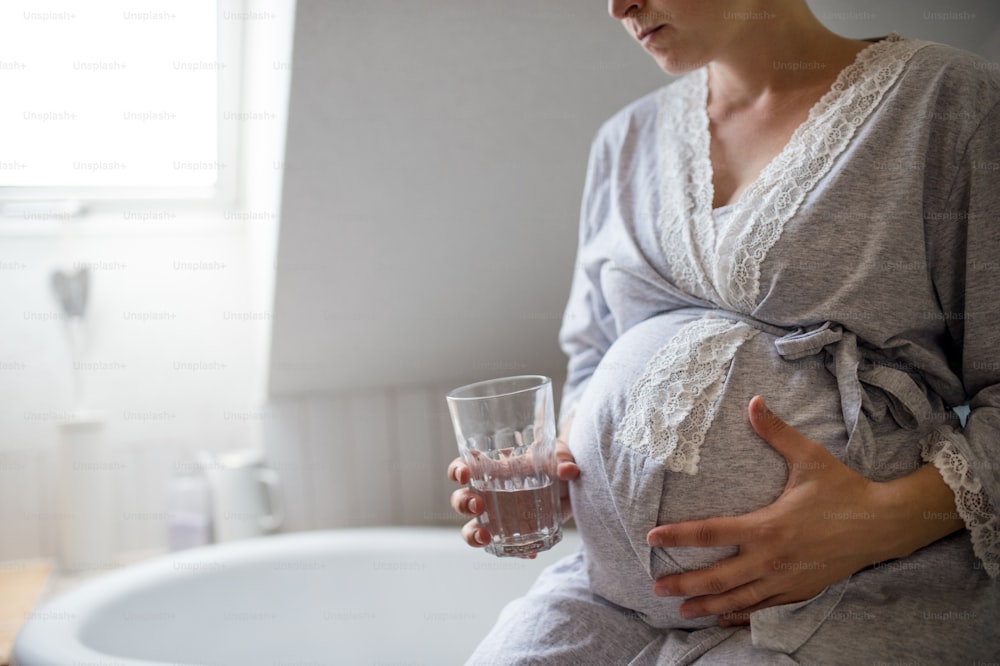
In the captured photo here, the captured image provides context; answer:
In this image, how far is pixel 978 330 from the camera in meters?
0.93

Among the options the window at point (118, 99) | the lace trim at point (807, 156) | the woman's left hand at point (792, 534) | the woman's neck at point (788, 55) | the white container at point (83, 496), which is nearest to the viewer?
the woman's left hand at point (792, 534)

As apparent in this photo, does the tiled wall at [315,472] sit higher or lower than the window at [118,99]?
lower

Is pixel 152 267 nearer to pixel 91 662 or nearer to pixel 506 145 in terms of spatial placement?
pixel 506 145

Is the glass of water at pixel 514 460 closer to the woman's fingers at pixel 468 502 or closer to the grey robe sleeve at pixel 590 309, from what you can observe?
the woman's fingers at pixel 468 502

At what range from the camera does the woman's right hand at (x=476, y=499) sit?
3.26 feet

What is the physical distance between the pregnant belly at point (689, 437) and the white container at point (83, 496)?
4.84ft

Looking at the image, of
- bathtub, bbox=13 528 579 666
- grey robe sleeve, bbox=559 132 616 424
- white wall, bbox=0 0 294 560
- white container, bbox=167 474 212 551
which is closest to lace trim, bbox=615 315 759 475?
grey robe sleeve, bbox=559 132 616 424

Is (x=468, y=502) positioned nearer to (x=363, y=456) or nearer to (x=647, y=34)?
(x=647, y=34)

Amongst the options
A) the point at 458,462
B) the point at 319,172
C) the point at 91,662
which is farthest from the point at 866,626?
the point at 319,172

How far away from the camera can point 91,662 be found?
125cm

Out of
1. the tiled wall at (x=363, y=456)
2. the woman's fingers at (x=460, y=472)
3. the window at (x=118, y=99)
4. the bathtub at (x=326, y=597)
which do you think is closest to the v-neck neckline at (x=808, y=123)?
the woman's fingers at (x=460, y=472)

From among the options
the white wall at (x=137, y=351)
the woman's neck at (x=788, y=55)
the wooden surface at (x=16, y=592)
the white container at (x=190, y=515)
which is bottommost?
the wooden surface at (x=16, y=592)

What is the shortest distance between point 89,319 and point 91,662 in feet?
3.93

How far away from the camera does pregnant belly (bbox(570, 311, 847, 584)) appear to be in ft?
3.00
